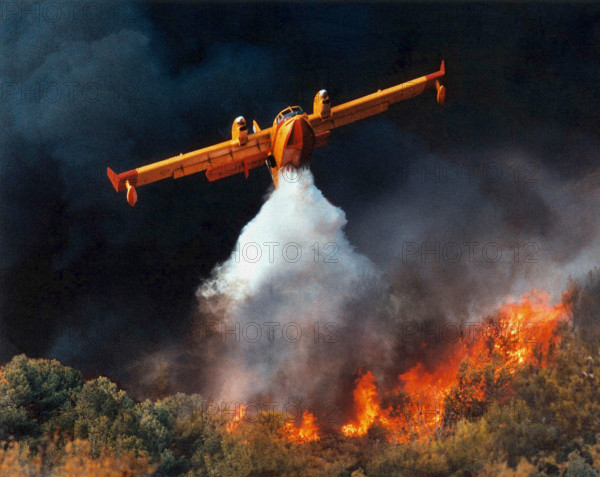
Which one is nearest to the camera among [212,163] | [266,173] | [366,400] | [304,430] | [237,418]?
[212,163]

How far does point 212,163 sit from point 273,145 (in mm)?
2087

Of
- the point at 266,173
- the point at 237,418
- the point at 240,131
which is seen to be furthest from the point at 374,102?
the point at 237,418

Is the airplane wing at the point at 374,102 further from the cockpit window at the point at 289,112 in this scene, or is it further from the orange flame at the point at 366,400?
the orange flame at the point at 366,400

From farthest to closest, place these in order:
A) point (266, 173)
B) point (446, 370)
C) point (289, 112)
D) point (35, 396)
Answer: point (446, 370) < point (266, 173) < point (35, 396) < point (289, 112)

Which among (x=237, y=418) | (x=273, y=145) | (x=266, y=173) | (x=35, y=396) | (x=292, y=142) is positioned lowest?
(x=237, y=418)

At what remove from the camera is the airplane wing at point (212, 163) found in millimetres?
24766

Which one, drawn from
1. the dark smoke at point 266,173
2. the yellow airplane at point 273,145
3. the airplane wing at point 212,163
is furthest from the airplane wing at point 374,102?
the airplane wing at point 212,163

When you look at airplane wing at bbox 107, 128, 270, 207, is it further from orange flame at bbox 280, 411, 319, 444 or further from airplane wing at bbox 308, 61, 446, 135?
orange flame at bbox 280, 411, 319, 444

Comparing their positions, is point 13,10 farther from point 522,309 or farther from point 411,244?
point 522,309

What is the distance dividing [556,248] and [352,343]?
829 centimetres

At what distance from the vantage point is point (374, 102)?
26.1 m

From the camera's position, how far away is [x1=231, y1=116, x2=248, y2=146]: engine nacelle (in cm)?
2436

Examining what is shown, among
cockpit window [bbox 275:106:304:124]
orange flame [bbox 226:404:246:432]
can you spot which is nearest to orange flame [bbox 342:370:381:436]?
A: orange flame [bbox 226:404:246:432]

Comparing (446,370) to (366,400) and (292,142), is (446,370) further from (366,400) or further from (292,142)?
(292,142)
